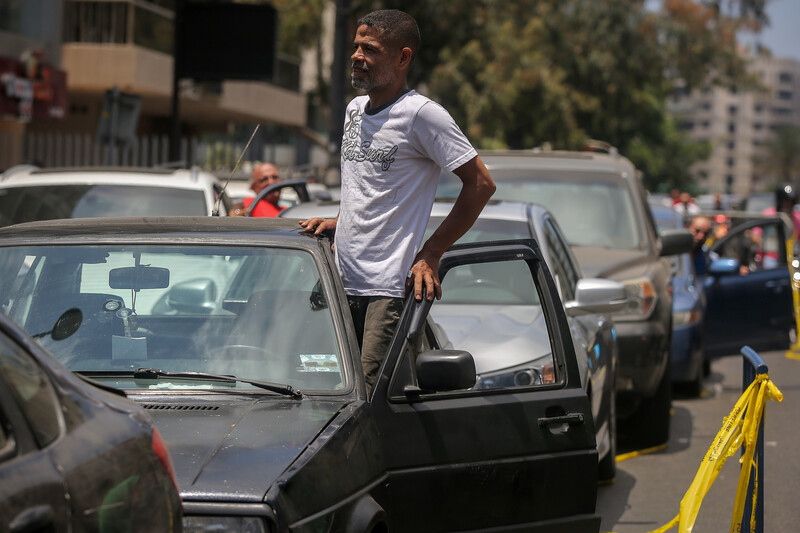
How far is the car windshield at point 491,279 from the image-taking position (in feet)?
23.7

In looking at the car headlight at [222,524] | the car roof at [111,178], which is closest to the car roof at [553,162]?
the car roof at [111,178]

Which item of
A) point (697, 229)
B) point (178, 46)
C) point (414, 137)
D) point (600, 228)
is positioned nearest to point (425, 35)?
point (178, 46)

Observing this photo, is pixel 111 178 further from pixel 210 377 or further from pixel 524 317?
pixel 210 377

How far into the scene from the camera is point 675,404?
11289 mm

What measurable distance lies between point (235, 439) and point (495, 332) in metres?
3.32

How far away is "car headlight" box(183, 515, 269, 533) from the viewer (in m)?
3.21

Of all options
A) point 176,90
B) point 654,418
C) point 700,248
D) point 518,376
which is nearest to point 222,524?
point 518,376

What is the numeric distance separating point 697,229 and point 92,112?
17761 mm

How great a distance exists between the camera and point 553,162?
10.5 metres

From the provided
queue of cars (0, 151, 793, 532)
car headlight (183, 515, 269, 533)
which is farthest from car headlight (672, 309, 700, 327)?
car headlight (183, 515, 269, 533)

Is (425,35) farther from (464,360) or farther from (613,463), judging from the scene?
(464,360)

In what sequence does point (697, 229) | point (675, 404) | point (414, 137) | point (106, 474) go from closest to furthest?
point (106, 474)
point (414, 137)
point (675, 404)
point (697, 229)

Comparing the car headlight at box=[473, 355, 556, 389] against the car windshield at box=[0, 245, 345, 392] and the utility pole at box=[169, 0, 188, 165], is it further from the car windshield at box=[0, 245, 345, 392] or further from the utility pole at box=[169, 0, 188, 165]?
the utility pole at box=[169, 0, 188, 165]

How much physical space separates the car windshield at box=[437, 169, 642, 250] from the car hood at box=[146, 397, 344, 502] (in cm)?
650
